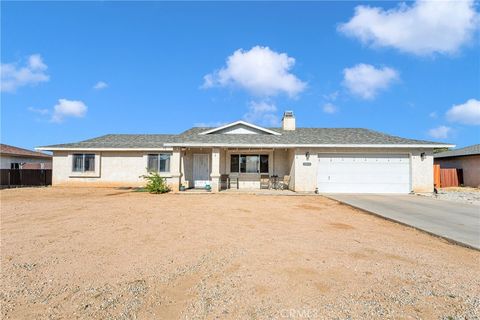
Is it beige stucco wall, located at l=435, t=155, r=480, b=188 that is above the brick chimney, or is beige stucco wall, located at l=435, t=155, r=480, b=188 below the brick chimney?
below

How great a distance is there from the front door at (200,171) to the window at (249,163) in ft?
6.20

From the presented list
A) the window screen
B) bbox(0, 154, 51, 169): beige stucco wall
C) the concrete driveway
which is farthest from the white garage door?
bbox(0, 154, 51, 169): beige stucco wall

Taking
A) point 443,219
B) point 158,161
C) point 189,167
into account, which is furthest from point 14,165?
point 443,219

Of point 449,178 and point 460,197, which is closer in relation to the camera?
point 460,197

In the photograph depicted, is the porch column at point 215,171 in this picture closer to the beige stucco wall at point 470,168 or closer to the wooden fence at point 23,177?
the wooden fence at point 23,177

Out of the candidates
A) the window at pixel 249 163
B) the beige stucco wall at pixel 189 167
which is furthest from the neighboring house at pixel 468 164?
the window at pixel 249 163

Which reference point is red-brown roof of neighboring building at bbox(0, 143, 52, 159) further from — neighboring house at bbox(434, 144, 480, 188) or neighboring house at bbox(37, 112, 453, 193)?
neighboring house at bbox(434, 144, 480, 188)

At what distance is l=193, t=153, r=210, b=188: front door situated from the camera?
18.2 m

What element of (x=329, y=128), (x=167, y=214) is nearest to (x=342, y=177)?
(x=329, y=128)

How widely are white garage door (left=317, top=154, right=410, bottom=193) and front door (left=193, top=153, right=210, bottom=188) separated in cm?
743

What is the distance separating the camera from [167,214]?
8.86 m

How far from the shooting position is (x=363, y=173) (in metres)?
Result: 15.3

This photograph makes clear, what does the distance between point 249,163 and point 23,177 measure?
58.5 feet

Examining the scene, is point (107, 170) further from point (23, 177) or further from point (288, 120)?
point (288, 120)
